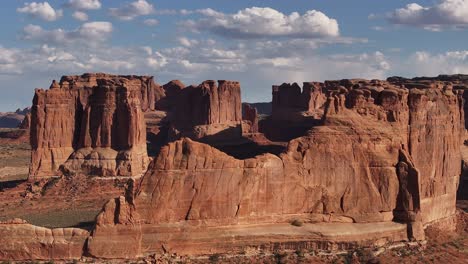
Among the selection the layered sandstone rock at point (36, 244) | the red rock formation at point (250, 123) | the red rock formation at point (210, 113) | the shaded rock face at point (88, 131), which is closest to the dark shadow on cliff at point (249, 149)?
the red rock formation at point (210, 113)

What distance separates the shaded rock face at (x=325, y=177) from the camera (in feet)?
129

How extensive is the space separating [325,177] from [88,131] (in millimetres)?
37898

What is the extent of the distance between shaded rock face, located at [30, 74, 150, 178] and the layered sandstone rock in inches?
1343

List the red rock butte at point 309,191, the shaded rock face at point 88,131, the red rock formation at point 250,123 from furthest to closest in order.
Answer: the red rock formation at point 250,123, the shaded rock face at point 88,131, the red rock butte at point 309,191

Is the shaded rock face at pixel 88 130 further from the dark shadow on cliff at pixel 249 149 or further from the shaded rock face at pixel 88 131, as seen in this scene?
the dark shadow on cliff at pixel 249 149

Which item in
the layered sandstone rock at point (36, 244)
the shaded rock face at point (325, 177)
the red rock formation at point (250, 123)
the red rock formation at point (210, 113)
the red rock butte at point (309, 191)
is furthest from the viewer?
the red rock formation at point (250, 123)

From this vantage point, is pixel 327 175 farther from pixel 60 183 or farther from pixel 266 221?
pixel 60 183

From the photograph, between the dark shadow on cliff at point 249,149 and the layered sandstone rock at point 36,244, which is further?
the dark shadow on cliff at point 249,149

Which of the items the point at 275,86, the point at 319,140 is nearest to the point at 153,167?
the point at 319,140

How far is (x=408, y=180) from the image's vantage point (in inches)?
1741

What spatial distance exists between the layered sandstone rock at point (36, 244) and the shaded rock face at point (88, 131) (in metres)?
34.1

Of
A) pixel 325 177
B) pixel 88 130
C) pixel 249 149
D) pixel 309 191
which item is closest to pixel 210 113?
pixel 249 149

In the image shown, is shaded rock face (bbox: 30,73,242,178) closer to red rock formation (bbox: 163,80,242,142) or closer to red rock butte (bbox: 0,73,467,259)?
red rock butte (bbox: 0,73,467,259)

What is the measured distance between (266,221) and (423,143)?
15.3 metres
